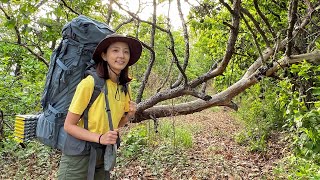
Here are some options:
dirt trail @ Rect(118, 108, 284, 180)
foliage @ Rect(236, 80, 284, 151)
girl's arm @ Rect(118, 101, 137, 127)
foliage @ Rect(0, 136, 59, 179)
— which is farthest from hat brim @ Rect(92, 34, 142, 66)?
foliage @ Rect(236, 80, 284, 151)

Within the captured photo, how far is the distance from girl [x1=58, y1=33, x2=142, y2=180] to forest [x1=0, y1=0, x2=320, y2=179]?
121 cm

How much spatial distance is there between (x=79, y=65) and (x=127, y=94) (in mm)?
455

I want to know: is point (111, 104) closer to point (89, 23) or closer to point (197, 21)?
point (89, 23)

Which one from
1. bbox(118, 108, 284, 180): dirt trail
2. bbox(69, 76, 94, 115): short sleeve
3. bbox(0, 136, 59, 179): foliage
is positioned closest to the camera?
bbox(69, 76, 94, 115): short sleeve

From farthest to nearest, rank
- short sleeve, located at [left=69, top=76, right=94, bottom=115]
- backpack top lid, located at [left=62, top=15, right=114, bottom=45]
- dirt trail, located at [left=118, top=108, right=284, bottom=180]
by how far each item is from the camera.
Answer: dirt trail, located at [left=118, top=108, right=284, bottom=180]
backpack top lid, located at [left=62, top=15, right=114, bottom=45]
short sleeve, located at [left=69, top=76, right=94, bottom=115]

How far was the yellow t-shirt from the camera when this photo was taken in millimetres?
2291

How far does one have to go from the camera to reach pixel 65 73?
2461 millimetres

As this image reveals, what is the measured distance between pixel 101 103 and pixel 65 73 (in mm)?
378

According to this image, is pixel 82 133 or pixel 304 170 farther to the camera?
pixel 304 170

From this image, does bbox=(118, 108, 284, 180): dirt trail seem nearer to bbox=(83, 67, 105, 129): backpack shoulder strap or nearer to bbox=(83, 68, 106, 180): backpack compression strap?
bbox=(83, 68, 106, 180): backpack compression strap

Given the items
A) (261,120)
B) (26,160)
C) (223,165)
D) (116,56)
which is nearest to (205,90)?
(223,165)

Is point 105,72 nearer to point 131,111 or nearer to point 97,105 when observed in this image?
point 97,105

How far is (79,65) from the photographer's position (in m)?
2.52

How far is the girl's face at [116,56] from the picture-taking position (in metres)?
2.49
